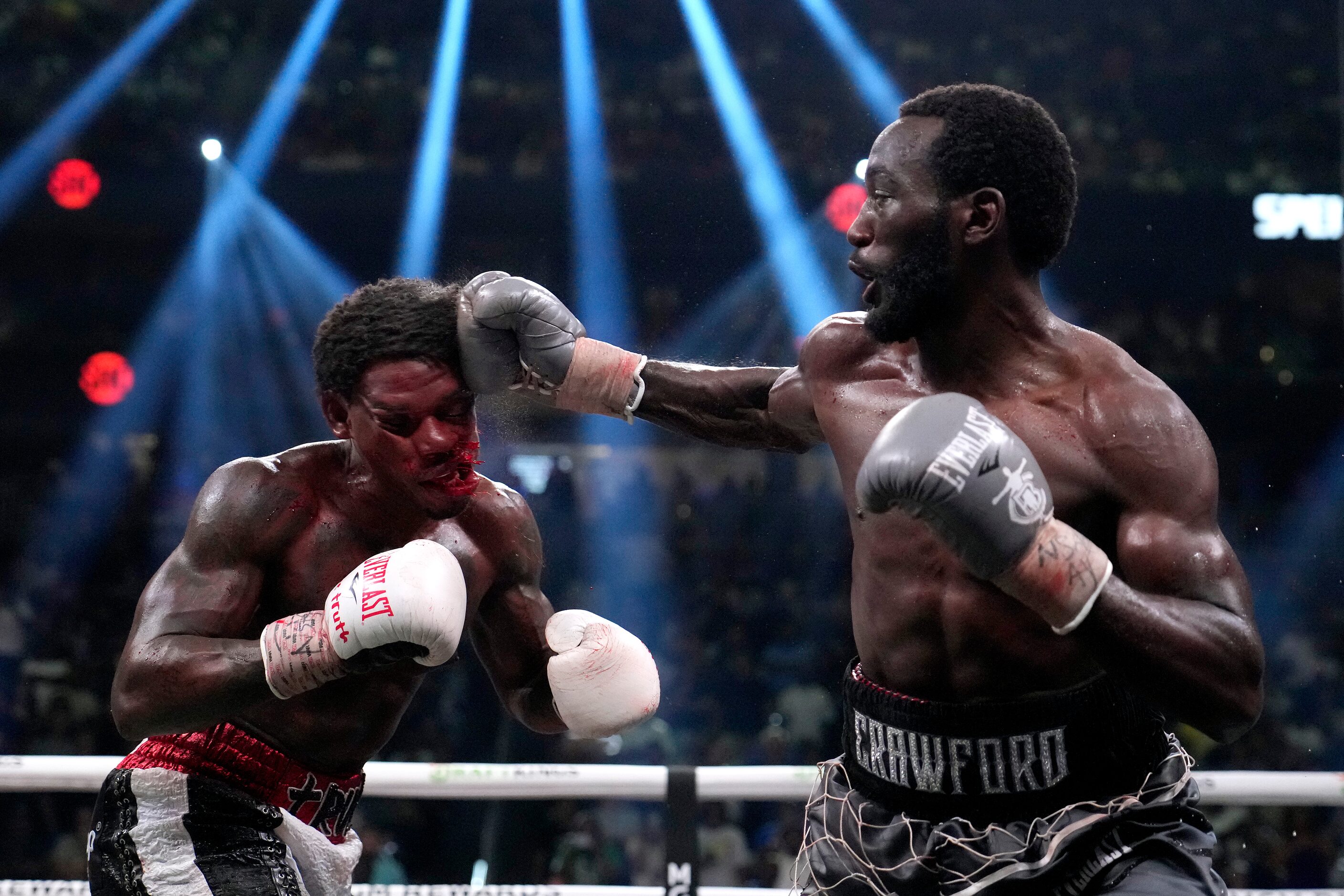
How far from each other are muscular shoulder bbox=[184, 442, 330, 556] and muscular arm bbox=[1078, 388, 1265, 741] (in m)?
1.37

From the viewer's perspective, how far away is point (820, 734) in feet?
20.8

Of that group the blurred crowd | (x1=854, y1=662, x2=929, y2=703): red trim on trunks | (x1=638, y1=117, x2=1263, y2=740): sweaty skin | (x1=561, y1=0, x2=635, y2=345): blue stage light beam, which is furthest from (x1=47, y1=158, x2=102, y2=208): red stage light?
(x1=854, y1=662, x2=929, y2=703): red trim on trunks

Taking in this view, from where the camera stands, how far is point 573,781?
2.82 meters

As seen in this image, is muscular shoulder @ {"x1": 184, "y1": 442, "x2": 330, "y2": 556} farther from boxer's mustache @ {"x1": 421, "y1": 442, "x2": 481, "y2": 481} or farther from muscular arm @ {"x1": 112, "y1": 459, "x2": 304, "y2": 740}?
boxer's mustache @ {"x1": 421, "y1": 442, "x2": 481, "y2": 481}

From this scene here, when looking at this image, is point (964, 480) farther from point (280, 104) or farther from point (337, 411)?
point (280, 104)

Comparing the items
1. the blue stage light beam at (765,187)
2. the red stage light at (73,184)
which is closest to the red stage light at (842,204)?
the blue stage light beam at (765,187)

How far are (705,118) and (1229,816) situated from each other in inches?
213

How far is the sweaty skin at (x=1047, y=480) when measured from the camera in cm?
164

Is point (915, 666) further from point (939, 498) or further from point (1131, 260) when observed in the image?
point (1131, 260)

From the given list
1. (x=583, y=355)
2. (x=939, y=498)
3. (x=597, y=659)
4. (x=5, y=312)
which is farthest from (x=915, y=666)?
(x=5, y=312)

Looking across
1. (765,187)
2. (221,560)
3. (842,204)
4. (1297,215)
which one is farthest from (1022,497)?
(1297,215)

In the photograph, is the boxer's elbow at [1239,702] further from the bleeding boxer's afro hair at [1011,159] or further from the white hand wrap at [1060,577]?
the bleeding boxer's afro hair at [1011,159]

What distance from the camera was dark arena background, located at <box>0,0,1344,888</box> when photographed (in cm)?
752

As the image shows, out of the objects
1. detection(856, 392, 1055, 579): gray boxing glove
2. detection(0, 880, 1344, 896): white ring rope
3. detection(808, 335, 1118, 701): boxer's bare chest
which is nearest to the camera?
detection(856, 392, 1055, 579): gray boxing glove
